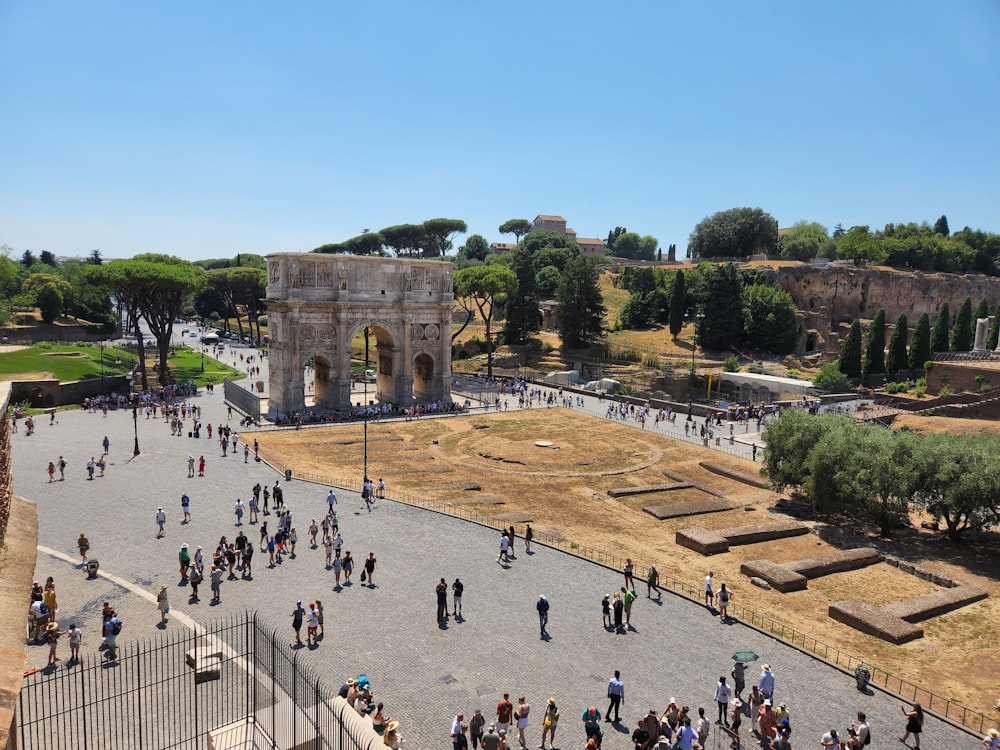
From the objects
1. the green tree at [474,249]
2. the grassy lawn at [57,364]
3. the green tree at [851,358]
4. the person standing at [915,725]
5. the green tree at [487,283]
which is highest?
the green tree at [474,249]

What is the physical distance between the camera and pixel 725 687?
1273 centimetres

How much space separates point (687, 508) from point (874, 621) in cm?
1006

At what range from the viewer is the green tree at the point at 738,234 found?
95.7 meters

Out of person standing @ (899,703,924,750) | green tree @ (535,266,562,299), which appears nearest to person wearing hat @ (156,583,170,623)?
person standing @ (899,703,924,750)

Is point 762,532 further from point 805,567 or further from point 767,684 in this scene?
point 767,684

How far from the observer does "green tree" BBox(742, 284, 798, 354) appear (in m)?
68.6

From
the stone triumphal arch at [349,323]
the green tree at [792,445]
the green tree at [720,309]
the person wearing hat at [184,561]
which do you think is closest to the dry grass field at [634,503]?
the green tree at [792,445]

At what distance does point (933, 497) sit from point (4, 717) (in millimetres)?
26640

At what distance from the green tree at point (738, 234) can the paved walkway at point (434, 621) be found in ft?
275

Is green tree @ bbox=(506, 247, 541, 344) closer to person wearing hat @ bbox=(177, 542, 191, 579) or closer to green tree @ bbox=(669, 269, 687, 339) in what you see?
green tree @ bbox=(669, 269, 687, 339)

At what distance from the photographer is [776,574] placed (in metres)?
19.8

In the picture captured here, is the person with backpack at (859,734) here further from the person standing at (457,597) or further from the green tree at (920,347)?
the green tree at (920,347)

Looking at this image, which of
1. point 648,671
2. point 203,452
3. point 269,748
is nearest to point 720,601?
point 648,671

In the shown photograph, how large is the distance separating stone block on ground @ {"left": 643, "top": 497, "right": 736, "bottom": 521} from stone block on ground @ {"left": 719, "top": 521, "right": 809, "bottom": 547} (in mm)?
2263
